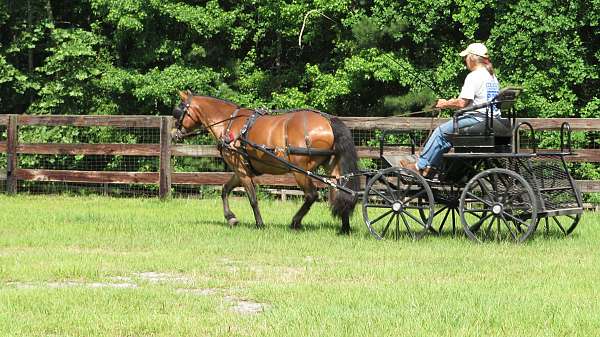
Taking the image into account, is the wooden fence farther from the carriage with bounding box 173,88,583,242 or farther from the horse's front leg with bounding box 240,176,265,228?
the horse's front leg with bounding box 240,176,265,228

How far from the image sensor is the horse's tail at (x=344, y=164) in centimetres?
1040

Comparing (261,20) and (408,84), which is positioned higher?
(261,20)

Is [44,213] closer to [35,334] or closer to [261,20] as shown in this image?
[35,334]

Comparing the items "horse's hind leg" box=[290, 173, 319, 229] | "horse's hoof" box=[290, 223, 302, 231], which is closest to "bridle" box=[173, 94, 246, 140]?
"horse's hind leg" box=[290, 173, 319, 229]

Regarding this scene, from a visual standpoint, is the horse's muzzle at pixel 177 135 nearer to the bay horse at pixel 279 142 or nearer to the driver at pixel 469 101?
the bay horse at pixel 279 142

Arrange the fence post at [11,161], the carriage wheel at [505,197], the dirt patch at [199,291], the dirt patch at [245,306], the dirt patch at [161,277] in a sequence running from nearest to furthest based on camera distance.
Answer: the dirt patch at [245,306] → the dirt patch at [199,291] → the dirt patch at [161,277] → the carriage wheel at [505,197] → the fence post at [11,161]

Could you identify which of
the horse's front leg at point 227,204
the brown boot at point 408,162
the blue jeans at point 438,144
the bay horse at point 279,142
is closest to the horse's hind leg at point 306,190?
the bay horse at point 279,142

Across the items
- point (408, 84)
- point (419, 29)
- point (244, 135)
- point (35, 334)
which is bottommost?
point (35, 334)

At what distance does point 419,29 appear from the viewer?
20.0 metres

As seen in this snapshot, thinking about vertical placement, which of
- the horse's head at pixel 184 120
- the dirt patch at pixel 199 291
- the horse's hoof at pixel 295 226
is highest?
the horse's head at pixel 184 120

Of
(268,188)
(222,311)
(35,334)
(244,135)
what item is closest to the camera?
(35,334)

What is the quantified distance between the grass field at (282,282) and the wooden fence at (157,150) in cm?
317

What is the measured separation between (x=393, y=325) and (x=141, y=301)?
1893 mm

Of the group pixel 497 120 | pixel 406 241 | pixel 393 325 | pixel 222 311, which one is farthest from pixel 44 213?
pixel 393 325
